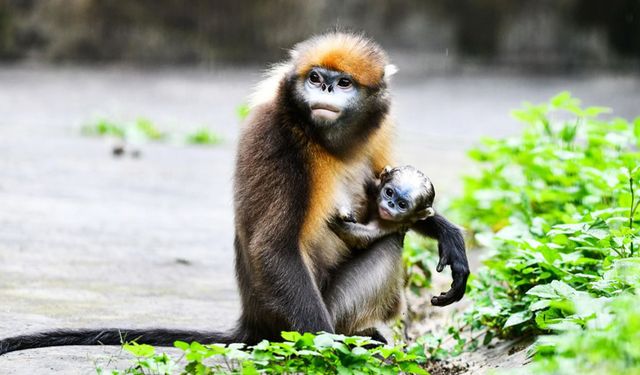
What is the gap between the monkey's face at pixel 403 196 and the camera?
159 inches

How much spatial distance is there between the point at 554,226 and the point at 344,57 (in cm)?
113

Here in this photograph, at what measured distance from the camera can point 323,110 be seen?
3.77 m

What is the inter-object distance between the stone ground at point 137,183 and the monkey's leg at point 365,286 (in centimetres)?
66

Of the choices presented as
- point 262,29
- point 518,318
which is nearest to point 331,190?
point 518,318

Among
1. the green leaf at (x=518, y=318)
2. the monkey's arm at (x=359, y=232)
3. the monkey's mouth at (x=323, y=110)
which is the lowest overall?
the green leaf at (x=518, y=318)

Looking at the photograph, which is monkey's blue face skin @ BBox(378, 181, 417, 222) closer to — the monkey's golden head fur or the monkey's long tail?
the monkey's golden head fur

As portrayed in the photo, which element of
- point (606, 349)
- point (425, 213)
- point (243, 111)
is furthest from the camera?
point (243, 111)

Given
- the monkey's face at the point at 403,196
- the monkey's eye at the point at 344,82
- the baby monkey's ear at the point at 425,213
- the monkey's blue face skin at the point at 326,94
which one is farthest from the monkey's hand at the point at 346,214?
the monkey's eye at the point at 344,82

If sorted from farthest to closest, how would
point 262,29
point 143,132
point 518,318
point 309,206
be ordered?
point 262,29, point 143,132, point 518,318, point 309,206

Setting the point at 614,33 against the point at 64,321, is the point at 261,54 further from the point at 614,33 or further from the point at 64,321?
the point at 64,321

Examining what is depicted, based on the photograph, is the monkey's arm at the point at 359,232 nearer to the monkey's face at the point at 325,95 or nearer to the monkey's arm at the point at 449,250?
the monkey's arm at the point at 449,250

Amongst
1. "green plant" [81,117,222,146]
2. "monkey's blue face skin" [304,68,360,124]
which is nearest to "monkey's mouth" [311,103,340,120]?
"monkey's blue face skin" [304,68,360,124]

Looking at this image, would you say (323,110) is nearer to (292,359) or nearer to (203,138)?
(292,359)

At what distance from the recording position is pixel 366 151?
416 centimetres
